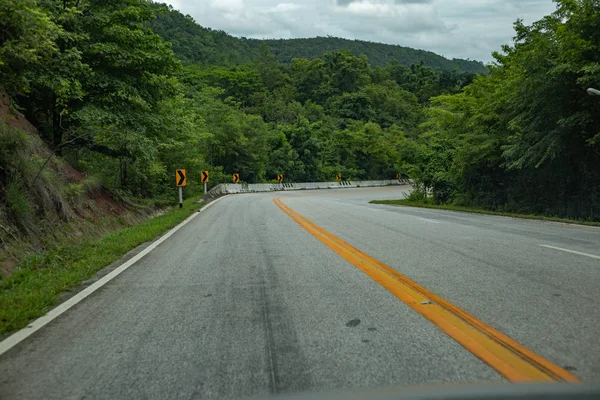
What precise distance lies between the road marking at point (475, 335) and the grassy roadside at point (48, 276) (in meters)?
3.83

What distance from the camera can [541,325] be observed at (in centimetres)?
433

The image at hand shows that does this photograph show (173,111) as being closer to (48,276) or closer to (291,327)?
(48,276)

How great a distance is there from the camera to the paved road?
3346 millimetres

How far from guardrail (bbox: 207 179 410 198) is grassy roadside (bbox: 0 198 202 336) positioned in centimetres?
3098

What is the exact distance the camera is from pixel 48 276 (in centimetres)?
720

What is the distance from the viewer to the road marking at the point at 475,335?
328 cm

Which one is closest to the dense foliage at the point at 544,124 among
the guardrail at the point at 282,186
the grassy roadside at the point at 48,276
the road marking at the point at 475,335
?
the road marking at the point at 475,335

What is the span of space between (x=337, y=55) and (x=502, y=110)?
4362 inches

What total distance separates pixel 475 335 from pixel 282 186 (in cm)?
6315

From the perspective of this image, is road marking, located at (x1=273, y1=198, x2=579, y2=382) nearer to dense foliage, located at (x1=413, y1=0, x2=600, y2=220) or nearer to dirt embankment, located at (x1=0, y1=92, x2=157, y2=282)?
dirt embankment, located at (x1=0, y1=92, x2=157, y2=282)

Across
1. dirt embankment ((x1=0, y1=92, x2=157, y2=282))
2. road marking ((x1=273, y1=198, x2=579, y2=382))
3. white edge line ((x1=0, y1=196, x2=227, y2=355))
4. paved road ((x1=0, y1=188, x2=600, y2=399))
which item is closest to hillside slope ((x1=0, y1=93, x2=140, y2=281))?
dirt embankment ((x1=0, y1=92, x2=157, y2=282))

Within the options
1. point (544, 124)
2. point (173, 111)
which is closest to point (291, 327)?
point (544, 124)

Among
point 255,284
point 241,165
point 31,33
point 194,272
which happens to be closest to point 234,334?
point 255,284

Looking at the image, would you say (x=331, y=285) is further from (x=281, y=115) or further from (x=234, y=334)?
(x=281, y=115)
